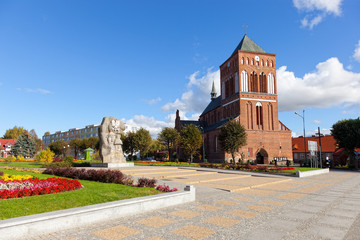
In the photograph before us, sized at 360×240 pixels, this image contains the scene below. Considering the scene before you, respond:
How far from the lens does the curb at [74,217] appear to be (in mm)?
5077

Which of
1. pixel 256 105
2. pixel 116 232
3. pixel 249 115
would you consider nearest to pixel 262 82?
pixel 256 105

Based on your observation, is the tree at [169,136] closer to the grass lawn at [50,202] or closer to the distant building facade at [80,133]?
the grass lawn at [50,202]

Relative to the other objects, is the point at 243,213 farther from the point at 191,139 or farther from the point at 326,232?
the point at 191,139

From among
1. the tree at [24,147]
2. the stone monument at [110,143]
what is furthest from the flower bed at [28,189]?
the tree at [24,147]

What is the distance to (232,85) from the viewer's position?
55.3 meters

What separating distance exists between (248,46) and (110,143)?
4068cm

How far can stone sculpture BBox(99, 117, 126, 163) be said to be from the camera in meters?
28.1

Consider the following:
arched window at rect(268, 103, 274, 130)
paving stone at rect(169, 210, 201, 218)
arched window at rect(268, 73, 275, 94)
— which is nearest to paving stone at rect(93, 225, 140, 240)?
paving stone at rect(169, 210, 201, 218)

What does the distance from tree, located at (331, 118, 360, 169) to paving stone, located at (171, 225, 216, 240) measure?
139ft

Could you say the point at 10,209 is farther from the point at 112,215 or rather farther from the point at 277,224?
the point at 277,224

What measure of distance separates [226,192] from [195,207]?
3697 millimetres

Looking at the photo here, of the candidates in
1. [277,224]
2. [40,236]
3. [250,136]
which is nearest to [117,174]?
[40,236]

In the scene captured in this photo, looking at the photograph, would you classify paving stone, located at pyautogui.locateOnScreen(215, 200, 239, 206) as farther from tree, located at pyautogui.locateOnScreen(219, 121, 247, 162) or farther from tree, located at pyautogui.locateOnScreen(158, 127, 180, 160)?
tree, located at pyautogui.locateOnScreen(158, 127, 180, 160)

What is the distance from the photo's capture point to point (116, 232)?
5.70 meters
